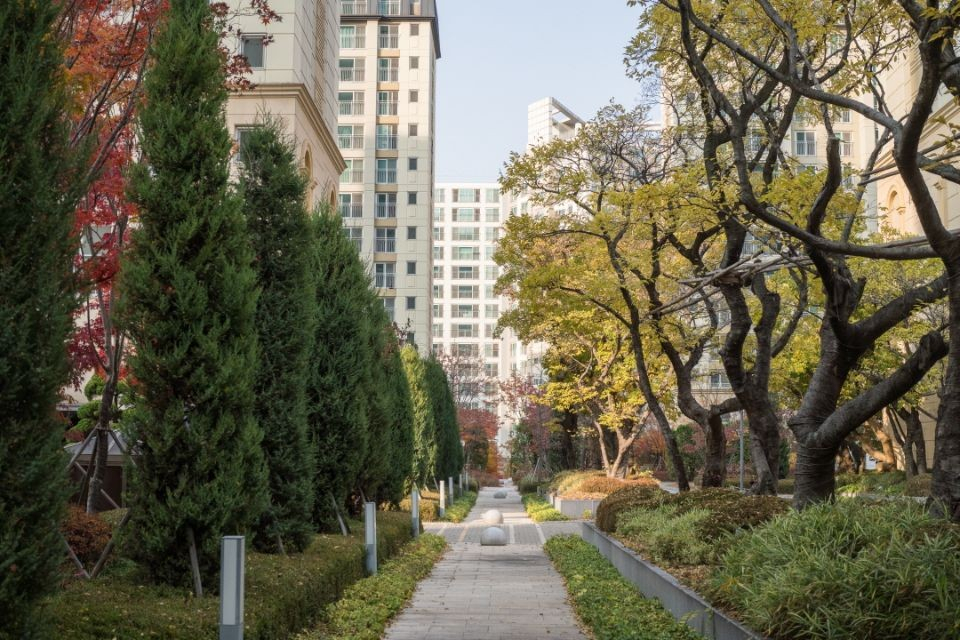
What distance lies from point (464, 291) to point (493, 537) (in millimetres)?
102775

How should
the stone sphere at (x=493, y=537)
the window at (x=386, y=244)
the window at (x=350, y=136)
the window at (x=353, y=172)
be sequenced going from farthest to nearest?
1. the window at (x=350, y=136)
2. the window at (x=353, y=172)
3. the window at (x=386, y=244)
4. the stone sphere at (x=493, y=537)

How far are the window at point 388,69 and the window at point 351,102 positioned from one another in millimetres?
1858

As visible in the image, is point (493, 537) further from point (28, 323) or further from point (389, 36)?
point (389, 36)

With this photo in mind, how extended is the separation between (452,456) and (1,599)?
1653 inches

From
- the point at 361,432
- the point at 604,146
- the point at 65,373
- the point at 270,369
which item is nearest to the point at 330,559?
the point at 270,369

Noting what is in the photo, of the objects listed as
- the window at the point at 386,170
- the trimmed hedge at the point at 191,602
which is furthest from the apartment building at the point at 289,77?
the window at the point at 386,170

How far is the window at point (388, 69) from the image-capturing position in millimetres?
67125

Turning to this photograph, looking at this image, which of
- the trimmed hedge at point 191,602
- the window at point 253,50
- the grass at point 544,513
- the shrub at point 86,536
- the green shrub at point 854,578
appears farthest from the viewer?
the grass at point 544,513

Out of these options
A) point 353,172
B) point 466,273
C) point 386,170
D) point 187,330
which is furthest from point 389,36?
point 187,330

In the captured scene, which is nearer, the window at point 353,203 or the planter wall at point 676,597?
the planter wall at point 676,597

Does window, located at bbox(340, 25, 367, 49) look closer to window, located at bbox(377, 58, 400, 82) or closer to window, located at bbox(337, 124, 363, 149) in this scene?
window, located at bbox(377, 58, 400, 82)

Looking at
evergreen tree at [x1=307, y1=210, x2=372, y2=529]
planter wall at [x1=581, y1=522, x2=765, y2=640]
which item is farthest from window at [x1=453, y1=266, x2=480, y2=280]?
planter wall at [x1=581, y1=522, x2=765, y2=640]

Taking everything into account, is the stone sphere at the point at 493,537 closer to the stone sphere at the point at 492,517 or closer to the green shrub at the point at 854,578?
the stone sphere at the point at 492,517

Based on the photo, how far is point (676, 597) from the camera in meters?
10.7
